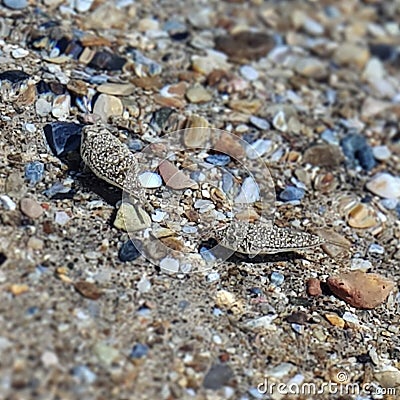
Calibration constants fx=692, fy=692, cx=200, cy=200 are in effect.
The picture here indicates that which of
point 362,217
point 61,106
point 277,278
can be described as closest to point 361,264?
point 362,217

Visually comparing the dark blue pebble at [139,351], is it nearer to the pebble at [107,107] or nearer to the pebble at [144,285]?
the pebble at [144,285]

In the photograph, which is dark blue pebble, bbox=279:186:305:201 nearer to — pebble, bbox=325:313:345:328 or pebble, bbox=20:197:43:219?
pebble, bbox=325:313:345:328


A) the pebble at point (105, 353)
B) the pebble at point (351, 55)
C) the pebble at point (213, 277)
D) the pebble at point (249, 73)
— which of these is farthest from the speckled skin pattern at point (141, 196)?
the pebble at point (351, 55)

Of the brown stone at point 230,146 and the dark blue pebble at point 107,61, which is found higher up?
the dark blue pebble at point 107,61

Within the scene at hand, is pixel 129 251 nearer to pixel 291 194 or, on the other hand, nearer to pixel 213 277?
pixel 213 277

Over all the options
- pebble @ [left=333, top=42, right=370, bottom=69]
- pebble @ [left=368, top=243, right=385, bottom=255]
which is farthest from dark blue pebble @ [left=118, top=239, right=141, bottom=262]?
pebble @ [left=333, top=42, right=370, bottom=69]

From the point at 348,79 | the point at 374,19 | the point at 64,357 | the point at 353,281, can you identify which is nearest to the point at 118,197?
the point at 64,357
